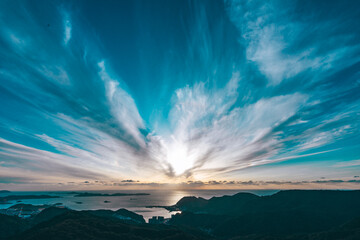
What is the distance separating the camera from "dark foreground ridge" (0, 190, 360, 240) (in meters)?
78.7

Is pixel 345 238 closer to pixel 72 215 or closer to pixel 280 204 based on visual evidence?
pixel 280 204

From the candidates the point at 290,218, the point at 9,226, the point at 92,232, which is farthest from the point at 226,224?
the point at 9,226

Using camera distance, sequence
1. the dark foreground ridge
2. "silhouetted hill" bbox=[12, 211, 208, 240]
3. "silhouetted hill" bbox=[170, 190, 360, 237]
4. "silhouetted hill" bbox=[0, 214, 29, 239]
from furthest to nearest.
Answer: "silhouetted hill" bbox=[170, 190, 360, 237] → "silhouetted hill" bbox=[0, 214, 29, 239] → the dark foreground ridge → "silhouetted hill" bbox=[12, 211, 208, 240]

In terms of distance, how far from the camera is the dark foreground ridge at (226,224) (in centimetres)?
7869

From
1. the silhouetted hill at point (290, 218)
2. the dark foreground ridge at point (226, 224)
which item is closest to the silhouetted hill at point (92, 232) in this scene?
the dark foreground ridge at point (226, 224)

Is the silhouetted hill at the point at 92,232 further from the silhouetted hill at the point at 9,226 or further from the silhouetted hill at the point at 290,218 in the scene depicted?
the silhouetted hill at the point at 290,218

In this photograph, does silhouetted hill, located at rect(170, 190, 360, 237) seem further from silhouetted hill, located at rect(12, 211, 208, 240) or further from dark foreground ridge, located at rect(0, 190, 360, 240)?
silhouetted hill, located at rect(12, 211, 208, 240)

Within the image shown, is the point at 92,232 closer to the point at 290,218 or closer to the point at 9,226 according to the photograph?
the point at 9,226

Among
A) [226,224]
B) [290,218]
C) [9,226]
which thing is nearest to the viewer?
[9,226]

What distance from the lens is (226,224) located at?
14150cm

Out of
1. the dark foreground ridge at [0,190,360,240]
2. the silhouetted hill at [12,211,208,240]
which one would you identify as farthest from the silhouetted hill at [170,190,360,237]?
the silhouetted hill at [12,211,208,240]

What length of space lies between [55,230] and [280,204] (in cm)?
21923

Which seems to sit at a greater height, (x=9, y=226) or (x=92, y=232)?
(x=92, y=232)

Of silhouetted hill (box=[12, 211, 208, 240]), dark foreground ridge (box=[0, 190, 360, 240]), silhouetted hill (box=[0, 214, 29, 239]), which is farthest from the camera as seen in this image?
silhouetted hill (box=[0, 214, 29, 239])
